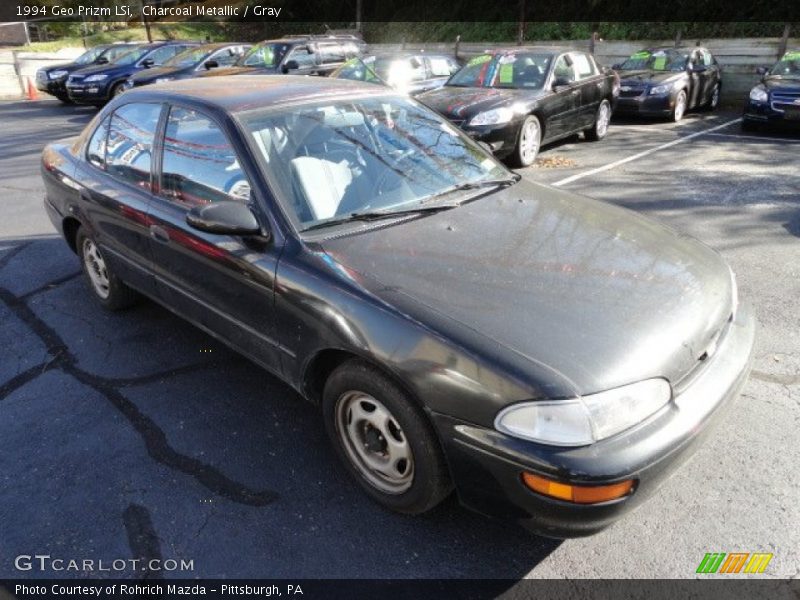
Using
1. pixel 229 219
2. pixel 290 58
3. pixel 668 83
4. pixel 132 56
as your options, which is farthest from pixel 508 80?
pixel 132 56

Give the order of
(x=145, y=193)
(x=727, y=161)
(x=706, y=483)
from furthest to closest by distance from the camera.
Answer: (x=727, y=161) → (x=145, y=193) → (x=706, y=483)

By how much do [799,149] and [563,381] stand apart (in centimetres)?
928

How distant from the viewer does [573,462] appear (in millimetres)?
1892

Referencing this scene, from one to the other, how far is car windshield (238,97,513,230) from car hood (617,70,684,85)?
379 inches

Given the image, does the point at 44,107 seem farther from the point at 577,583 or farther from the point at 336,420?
the point at 577,583

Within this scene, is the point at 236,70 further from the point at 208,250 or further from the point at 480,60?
the point at 208,250

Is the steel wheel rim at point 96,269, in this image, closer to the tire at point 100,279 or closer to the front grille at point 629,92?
the tire at point 100,279

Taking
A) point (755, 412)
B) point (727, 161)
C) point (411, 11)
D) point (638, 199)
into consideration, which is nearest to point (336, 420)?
point (755, 412)

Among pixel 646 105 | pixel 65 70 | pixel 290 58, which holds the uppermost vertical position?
pixel 290 58

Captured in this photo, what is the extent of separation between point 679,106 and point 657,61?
1.49 m

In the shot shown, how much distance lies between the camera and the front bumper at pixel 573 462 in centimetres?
191

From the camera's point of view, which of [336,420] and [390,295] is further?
[336,420]

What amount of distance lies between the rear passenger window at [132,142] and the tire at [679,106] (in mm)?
10509

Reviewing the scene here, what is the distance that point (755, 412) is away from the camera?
9.93ft
